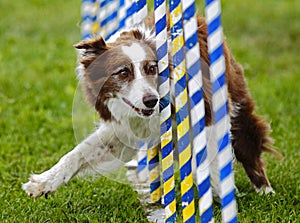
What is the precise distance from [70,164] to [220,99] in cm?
165

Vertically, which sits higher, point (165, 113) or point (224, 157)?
point (224, 157)

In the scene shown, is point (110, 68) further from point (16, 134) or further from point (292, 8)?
point (292, 8)

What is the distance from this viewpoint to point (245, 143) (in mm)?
5109

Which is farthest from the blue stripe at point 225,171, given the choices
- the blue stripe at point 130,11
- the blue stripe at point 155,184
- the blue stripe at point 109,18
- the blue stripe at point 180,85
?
the blue stripe at point 109,18

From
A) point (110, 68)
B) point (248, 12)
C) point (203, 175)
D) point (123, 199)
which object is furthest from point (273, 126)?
point (248, 12)

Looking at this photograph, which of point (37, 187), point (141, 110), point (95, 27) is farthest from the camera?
point (95, 27)

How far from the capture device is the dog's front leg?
14.0 ft

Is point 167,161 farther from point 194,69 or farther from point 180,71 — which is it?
point 194,69

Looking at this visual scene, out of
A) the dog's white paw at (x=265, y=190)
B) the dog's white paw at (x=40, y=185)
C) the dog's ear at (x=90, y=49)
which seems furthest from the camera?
the dog's white paw at (x=265, y=190)

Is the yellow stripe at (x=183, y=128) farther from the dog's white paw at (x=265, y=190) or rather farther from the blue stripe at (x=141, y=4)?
the dog's white paw at (x=265, y=190)

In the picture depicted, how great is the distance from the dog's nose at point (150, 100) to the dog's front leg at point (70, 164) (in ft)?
2.36

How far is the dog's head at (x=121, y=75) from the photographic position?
3.91 metres

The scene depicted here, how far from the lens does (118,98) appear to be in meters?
4.12

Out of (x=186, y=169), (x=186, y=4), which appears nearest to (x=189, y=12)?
(x=186, y=4)
